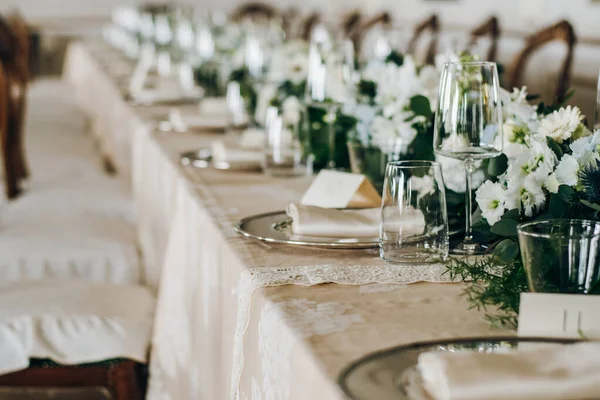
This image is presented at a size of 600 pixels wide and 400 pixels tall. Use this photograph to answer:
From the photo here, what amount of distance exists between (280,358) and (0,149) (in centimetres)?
243

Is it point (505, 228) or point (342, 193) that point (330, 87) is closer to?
point (342, 193)

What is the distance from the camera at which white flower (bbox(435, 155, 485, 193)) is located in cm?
135

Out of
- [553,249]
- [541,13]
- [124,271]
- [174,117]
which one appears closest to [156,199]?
[124,271]

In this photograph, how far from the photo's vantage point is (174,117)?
2.86m

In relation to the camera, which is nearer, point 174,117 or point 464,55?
point 464,55

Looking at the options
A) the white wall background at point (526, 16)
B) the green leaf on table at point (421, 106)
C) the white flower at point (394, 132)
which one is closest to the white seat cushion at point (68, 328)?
the white flower at point (394, 132)

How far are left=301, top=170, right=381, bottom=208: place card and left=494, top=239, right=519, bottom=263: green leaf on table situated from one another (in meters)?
0.42

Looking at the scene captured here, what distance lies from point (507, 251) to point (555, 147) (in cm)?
18

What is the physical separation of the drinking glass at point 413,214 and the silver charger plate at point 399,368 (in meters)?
0.31

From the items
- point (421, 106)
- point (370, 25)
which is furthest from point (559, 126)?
point (370, 25)

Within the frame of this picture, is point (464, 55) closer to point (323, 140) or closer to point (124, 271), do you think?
point (323, 140)

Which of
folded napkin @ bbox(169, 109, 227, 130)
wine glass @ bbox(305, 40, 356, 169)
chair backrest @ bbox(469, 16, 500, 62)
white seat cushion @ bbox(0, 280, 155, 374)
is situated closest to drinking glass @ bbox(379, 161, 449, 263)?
wine glass @ bbox(305, 40, 356, 169)

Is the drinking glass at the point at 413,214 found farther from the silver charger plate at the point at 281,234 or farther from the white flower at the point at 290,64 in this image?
the white flower at the point at 290,64

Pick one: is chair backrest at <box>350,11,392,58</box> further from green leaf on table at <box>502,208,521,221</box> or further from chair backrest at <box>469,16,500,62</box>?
green leaf on table at <box>502,208,521,221</box>
